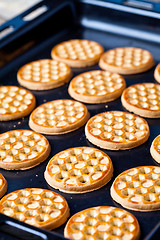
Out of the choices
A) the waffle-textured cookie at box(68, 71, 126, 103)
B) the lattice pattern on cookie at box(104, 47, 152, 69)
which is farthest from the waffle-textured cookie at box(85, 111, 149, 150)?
the lattice pattern on cookie at box(104, 47, 152, 69)

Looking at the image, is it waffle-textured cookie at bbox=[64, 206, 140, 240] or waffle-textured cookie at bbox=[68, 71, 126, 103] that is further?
waffle-textured cookie at bbox=[68, 71, 126, 103]

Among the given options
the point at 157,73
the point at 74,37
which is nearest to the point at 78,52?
the point at 74,37

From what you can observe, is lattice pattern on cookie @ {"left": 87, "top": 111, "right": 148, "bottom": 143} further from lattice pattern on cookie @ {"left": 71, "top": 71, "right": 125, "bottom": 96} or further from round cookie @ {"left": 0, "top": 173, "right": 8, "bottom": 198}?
round cookie @ {"left": 0, "top": 173, "right": 8, "bottom": 198}

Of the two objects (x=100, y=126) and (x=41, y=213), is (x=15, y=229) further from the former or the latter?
(x=100, y=126)

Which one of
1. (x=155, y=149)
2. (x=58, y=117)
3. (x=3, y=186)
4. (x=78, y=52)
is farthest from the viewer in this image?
(x=78, y=52)

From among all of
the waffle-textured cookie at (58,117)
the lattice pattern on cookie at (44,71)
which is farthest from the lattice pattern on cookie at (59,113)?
the lattice pattern on cookie at (44,71)

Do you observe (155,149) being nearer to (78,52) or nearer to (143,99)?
(143,99)
